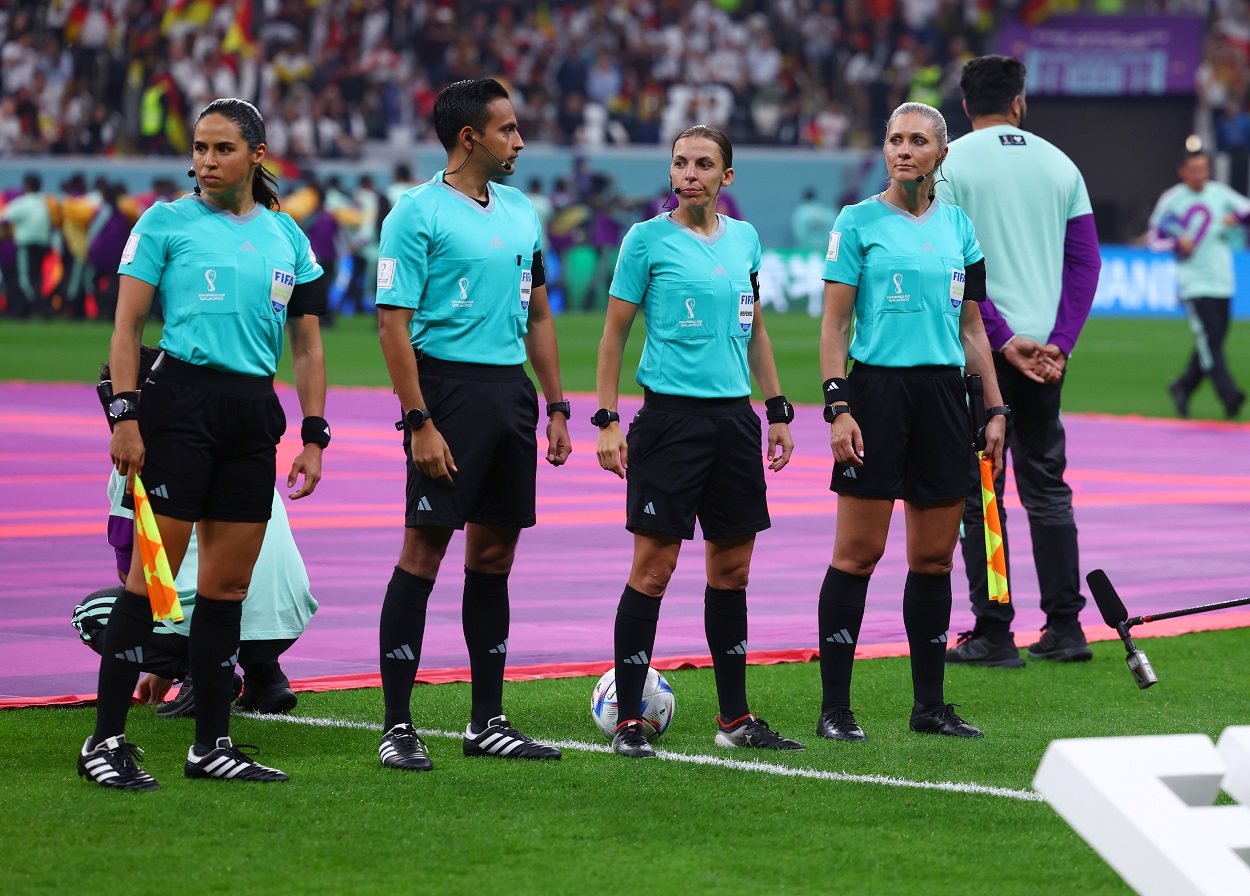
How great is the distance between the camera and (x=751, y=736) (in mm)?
6266

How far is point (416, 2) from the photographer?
124ft

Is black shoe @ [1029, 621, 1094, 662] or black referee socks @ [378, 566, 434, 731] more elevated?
black referee socks @ [378, 566, 434, 731]

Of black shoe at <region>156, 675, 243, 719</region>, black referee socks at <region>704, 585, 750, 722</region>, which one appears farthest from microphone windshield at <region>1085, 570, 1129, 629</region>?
black shoe at <region>156, 675, 243, 719</region>

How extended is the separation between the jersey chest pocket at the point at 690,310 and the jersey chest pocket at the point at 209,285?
1.39 meters

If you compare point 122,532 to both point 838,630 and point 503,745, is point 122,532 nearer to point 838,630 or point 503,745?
Result: point 503,745

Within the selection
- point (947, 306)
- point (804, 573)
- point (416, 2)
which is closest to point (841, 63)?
point (416, 2)

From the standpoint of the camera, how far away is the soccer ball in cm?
639

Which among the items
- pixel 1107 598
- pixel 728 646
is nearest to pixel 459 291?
pixel 728 646

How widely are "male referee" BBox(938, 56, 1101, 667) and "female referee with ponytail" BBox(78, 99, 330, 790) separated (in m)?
3.12

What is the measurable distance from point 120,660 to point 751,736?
1985 millimetres

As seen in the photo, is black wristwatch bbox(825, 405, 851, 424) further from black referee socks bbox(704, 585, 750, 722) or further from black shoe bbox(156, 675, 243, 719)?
black shoe bbox(156, 675, 243, 719)

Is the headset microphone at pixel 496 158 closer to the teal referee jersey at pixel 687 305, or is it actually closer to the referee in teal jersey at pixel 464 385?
the referee in teal jersey at pixel 464 385

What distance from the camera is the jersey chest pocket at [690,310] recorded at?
6.22 m

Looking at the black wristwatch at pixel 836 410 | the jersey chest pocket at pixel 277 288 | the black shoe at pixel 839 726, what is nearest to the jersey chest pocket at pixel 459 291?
the jersey chest pocket at pixel 277 288
